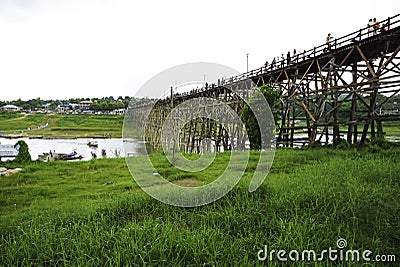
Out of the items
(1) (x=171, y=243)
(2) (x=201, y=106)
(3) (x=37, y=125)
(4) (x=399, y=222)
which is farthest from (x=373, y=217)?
(3) (x=37, y=125)

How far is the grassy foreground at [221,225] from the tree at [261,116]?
749cm

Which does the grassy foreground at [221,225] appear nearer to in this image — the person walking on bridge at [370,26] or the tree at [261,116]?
the person walking on bridge at [370,26]

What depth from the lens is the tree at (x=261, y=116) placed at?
46.8 feet

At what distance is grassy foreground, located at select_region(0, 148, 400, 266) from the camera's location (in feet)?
11.1

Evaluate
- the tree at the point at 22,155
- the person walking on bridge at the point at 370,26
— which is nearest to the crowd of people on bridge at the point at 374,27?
the person walking on bridge at the point at 370,26

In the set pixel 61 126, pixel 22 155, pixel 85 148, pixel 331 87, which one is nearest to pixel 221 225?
pixel 331 87

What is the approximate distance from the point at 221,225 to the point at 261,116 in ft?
35.9

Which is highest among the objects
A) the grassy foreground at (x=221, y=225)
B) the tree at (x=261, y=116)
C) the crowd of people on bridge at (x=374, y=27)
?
the crowd of people on bridge at (x=374, y=27)

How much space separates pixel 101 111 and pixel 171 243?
282ft

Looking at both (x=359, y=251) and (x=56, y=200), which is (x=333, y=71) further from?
(x=56, y=200)

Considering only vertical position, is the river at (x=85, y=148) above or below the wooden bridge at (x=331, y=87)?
below

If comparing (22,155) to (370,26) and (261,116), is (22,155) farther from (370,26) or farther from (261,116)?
(370,26)

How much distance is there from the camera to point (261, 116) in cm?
1459

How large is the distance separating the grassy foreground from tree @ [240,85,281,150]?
24.6 ft
